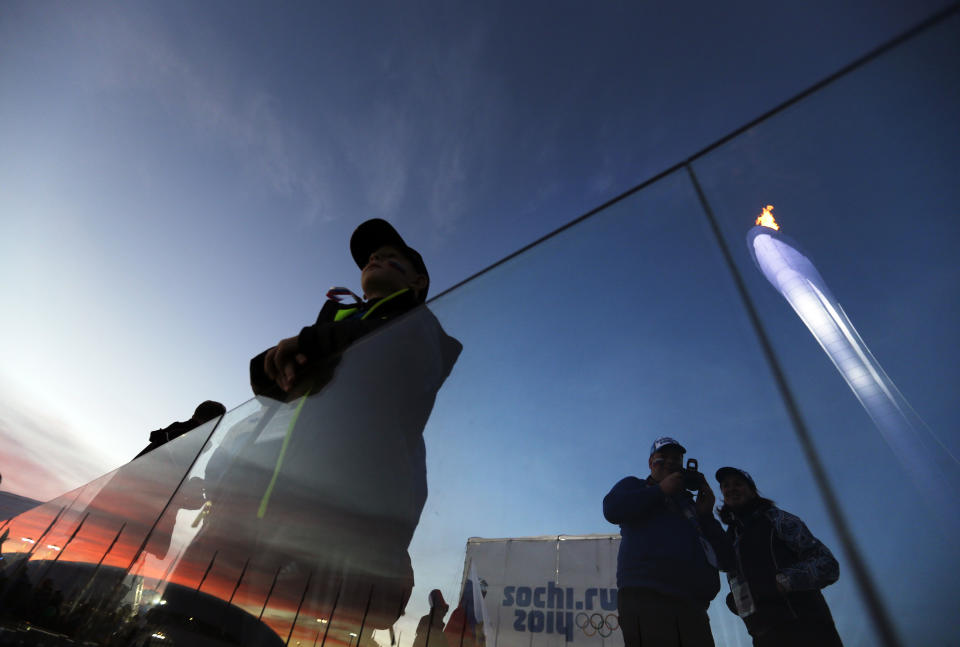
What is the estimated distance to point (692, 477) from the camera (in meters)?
0.53

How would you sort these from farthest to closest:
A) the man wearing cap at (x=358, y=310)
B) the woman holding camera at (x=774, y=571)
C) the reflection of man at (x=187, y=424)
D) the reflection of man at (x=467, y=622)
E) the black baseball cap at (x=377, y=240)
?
the reflection of man at (x=187, y=424) → the black baseball cap at (x=377, y=240) → the man wearing cap at (x=358, y=310) → the reflection of man at (x=467, y=622) → the woman holding camera at (x=774, y=571)

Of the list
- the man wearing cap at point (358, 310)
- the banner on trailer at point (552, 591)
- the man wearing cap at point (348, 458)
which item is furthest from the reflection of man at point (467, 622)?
the man wearing cap at point (358, 310)

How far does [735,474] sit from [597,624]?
30 cm

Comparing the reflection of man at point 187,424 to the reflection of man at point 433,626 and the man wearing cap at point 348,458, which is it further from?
the reflection of man at point 433,626

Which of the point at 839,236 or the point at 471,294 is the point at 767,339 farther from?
the point at 471,294

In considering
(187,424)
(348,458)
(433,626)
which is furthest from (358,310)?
(187,424)

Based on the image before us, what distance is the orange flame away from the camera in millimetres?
660

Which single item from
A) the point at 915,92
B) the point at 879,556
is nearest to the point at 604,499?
the point at 879,556

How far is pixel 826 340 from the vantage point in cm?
48

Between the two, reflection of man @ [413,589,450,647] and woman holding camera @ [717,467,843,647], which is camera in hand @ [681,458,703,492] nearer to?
woman holding camera @ [717,467,843,647]

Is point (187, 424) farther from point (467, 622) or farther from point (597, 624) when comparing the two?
point (597, 624)

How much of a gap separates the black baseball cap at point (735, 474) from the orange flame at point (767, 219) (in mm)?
427

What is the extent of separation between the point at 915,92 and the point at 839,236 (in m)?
0.25

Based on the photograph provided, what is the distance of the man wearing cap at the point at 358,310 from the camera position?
120cm
